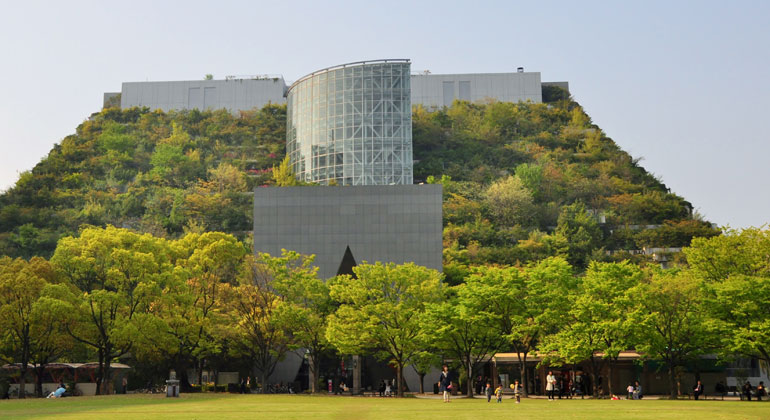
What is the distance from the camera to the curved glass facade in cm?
10719

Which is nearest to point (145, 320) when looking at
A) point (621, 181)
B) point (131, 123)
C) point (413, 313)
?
point (413, 313)

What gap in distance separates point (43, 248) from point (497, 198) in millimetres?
56993

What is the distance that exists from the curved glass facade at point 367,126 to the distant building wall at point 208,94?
30.7 meters

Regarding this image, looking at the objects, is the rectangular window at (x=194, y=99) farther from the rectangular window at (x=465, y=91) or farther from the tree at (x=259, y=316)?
the tree at (x=259, y=316)

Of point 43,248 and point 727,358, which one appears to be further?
point 43,248

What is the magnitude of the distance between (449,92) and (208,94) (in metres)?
42.5

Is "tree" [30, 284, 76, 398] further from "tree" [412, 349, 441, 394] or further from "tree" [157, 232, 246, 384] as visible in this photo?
"tree" [412, 349, 441, 394]

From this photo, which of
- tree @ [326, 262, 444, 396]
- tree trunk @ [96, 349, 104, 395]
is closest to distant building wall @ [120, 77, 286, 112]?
tree @ [326, 262, 444, 396]

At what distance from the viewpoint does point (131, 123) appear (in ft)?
448

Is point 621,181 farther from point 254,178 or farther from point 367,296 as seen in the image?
point 367,296

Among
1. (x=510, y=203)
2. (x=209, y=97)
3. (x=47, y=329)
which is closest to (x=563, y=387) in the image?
(x=47, y=329)

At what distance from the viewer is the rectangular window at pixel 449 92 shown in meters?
136

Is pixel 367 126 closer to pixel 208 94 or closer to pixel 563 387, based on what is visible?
pixel 208 94

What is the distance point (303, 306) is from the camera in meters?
56.6
